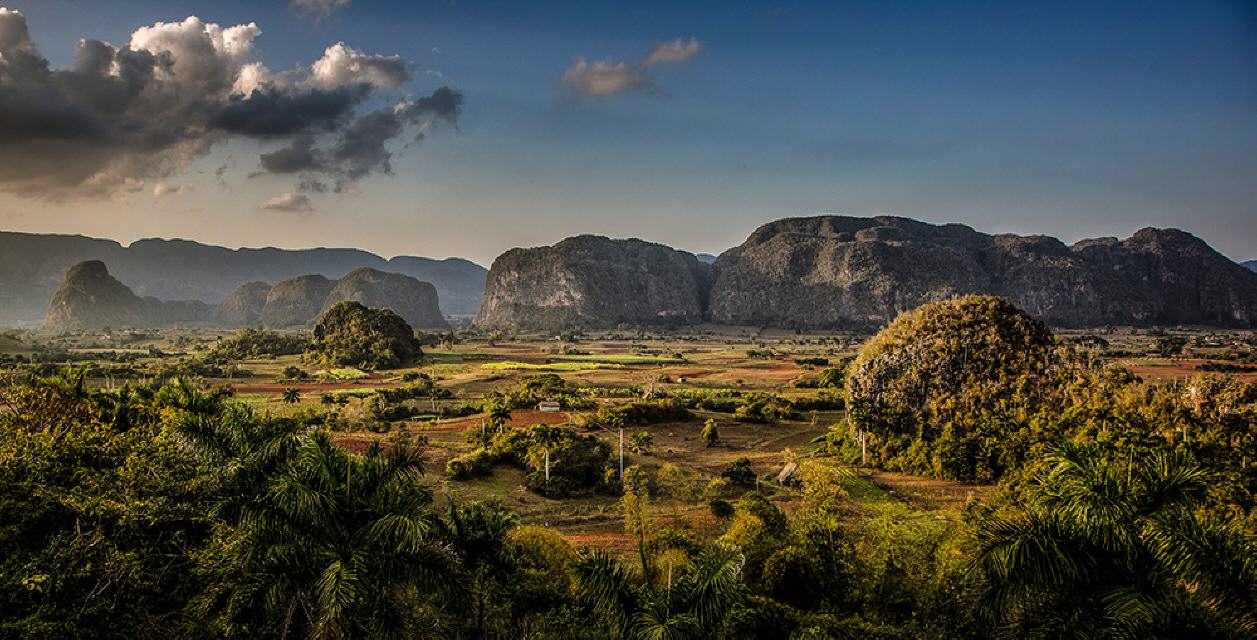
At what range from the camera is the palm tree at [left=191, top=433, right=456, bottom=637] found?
10.2 metres

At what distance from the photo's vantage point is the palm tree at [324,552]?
33.4 feet

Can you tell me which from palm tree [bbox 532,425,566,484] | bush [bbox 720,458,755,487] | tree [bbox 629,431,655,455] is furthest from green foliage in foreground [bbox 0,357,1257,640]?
tree [bbox 629,431,655,455]

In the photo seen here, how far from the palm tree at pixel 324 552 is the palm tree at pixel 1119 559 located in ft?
30.2

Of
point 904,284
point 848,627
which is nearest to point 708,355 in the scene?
point 848,627

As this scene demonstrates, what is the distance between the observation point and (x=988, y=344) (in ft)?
121

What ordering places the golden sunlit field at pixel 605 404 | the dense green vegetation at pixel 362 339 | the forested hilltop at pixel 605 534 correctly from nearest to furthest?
the forested hilltop at pixel 605 534 → the golden sunlit field at pixel 605 404 → the dense green vegetation at pixel 362 339

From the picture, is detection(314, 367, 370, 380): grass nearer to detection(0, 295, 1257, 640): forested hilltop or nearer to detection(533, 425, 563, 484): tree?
detection(0, 295, 1257, 640): forested hilltop

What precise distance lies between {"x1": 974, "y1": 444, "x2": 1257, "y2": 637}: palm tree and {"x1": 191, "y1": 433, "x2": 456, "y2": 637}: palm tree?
920cm

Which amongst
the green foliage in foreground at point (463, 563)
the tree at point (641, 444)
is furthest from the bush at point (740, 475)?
the green foliage in foreground at point (463, 563)

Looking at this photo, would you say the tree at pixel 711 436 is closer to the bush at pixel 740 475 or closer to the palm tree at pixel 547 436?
the bush at pixel 740 475

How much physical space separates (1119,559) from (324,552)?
1224 centimetres

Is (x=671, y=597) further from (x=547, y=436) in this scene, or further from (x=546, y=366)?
(x=546, y=366)

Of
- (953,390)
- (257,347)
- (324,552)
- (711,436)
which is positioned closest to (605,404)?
(711,436)

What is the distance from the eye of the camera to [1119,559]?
9172mm
